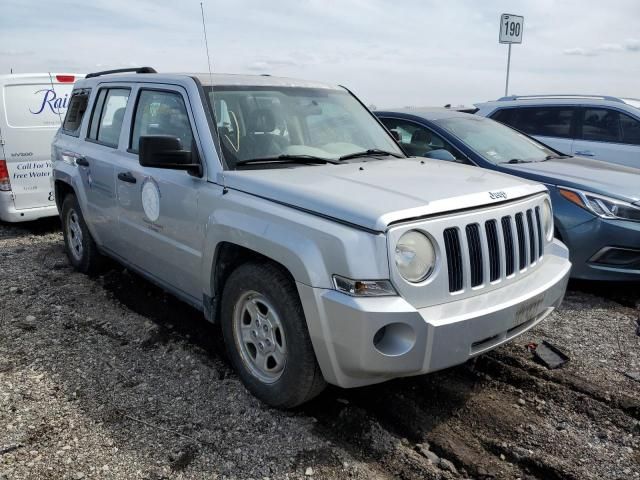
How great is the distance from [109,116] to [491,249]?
3518mm

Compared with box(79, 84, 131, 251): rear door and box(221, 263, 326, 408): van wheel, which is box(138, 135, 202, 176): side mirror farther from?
box(79, 84, 131, 251): rear door

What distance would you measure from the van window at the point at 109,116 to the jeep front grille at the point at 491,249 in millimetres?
3046

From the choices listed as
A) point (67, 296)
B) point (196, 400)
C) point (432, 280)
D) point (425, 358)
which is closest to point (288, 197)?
point (432, 280)

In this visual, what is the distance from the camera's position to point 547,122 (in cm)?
802

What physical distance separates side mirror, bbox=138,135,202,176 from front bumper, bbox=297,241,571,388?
3.92 feet

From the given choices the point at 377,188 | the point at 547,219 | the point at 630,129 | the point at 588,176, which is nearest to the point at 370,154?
the point at 377,188

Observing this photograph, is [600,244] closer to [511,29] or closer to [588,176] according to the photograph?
[588,176]

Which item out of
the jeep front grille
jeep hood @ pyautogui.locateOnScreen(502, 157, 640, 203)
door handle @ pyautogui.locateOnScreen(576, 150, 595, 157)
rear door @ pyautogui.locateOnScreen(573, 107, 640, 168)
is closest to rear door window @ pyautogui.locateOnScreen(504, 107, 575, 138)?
rear door @ pyautogui.locateOnScreen(573, 107, 640, 168)

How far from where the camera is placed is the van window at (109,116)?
4711 mm

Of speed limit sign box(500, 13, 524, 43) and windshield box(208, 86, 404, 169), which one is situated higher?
speed limit sign box(500, 13, 524, 43)

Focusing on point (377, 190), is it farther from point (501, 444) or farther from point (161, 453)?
point (161, 453)

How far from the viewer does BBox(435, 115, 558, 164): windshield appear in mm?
5785

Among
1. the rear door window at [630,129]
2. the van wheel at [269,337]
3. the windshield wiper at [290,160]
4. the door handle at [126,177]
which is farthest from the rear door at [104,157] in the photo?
the rear door window at [630,129]

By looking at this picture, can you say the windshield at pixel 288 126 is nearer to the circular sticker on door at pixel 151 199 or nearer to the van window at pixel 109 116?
the circular sticker on door at pixel 151 199
